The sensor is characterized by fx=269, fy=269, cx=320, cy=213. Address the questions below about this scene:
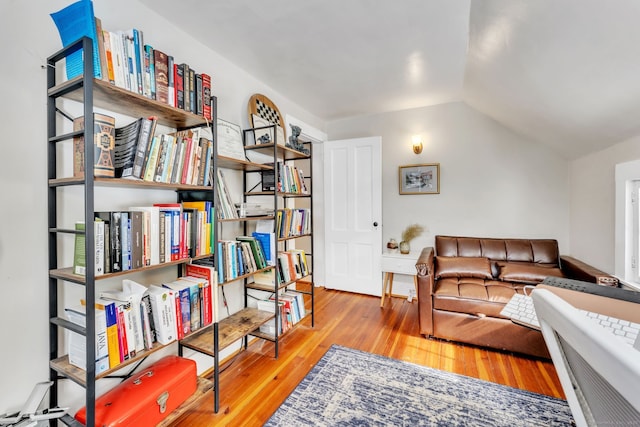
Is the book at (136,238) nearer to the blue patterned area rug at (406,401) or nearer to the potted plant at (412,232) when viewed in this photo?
the blue patterned area rug at (406,401)

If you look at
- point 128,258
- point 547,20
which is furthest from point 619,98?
point 128,258

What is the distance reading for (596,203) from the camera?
2342 mm

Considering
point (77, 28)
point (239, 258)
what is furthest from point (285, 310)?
point (77, 28)

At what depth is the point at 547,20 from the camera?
4.45ft

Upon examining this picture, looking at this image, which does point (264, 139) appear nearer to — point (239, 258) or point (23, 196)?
point (239, 258)

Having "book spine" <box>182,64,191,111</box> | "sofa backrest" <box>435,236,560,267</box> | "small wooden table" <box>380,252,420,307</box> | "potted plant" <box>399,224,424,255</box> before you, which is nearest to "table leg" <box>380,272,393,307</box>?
"small wooden table" <box>380,252,420,307</box>

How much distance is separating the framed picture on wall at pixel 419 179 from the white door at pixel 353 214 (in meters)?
0.41

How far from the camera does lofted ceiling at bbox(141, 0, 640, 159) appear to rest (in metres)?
1.34

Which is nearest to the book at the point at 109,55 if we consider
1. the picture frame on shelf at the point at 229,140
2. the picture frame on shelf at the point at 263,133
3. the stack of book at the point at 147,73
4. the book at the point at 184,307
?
the stack of book at the point at 147,73

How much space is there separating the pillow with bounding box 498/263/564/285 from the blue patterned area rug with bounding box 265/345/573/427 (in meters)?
1.14

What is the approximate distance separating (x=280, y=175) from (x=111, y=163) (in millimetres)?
1359

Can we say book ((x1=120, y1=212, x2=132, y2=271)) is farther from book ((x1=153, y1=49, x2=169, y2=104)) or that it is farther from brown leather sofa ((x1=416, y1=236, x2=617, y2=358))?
brown leather sofa ((x1=416, y1=236, x2=617, y2=358))

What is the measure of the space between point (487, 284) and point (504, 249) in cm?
69

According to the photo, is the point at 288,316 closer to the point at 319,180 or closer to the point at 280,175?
the point at 280,175
